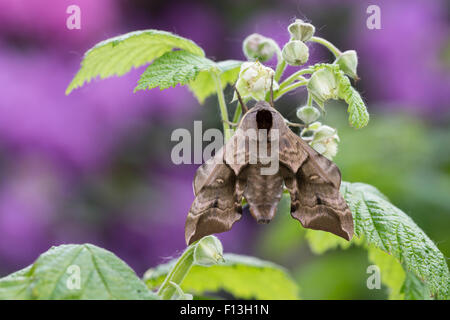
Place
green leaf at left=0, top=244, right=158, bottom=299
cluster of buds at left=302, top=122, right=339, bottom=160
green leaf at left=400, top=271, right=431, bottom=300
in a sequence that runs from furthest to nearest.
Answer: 1. green leaf at left=400, top=271, right=431, bottom=300
2. cluster of buds at left=302, top=122, right=339, bottom=160
3. green leaf at left=0, top=244, right=158, bottom=299

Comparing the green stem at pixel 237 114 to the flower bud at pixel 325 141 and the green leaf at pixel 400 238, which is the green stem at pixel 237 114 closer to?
the flower bud at pixel 325 141

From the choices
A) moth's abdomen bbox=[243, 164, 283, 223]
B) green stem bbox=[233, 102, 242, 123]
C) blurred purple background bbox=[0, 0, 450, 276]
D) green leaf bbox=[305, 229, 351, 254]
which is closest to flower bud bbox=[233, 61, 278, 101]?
green stem bbox=[233, 102, 242, 123]

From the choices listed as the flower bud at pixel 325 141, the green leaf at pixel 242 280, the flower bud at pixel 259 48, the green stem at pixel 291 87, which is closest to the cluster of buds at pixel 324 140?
the flower bud at pixel 325 141

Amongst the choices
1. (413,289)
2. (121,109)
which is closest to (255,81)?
(413,289)

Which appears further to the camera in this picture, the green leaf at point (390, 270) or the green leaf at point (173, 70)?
the green leaf at point (390, 270)

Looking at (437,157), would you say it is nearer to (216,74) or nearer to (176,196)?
(176,196)

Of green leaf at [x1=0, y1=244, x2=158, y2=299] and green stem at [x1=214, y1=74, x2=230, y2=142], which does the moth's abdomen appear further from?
Answer: green leaf at [x1=0, y1=244, x2=158, y2=299]

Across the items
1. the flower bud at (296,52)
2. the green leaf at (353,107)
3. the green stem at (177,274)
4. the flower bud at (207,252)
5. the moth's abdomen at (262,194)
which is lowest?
the green stem at (177,274)
